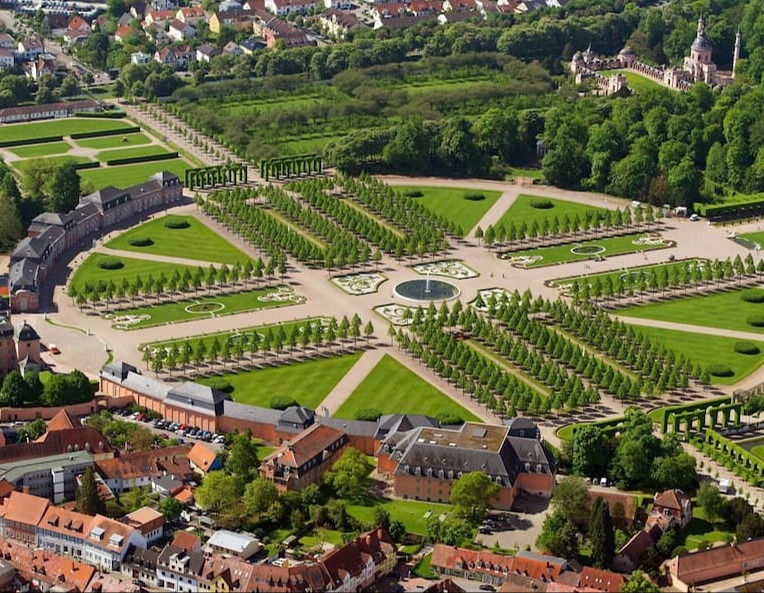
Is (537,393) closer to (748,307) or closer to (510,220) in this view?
(748,307)

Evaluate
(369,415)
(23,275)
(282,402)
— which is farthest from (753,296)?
(23,275)

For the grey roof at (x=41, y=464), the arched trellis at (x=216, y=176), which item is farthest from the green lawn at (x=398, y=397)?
the arched trellis at (x=216, y=176)

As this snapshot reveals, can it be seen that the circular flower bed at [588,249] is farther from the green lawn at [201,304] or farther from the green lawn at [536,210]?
the green lawn at [201,304]

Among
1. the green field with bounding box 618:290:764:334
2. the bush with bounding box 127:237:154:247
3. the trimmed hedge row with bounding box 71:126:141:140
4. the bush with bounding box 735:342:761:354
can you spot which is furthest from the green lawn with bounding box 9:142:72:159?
the bush with bounding box 735:342:761:354

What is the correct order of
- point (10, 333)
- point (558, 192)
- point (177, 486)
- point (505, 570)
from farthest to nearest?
point (558, 192), point (10, 333), point (177, 486), point (505, 570)

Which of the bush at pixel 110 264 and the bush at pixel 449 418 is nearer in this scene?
the bush at pixel 449 418

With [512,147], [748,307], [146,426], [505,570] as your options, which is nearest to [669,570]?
[505,570]
